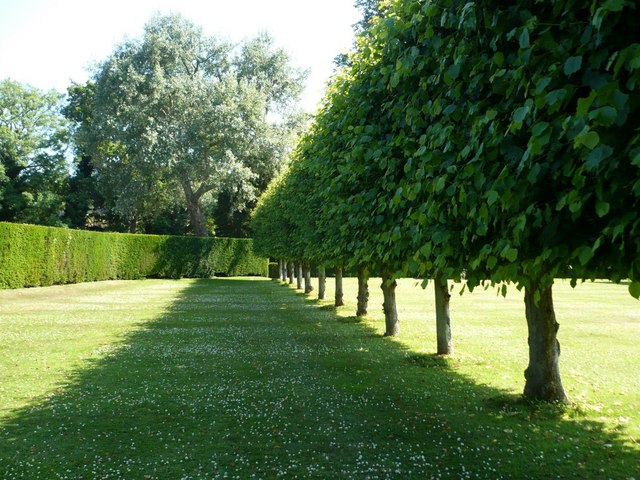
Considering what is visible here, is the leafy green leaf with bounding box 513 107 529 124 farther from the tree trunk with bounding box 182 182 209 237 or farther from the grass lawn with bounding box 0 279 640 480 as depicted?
the tree trunk with bounding box 182 182 209 237

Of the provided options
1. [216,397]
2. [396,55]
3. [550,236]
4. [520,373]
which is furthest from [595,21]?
[520,373]

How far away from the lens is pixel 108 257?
139 feet

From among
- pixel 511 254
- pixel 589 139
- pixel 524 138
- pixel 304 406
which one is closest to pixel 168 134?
pixel 304 406

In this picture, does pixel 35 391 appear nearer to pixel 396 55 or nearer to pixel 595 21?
pixel 396 55

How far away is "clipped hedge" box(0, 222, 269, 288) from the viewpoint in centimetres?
2930

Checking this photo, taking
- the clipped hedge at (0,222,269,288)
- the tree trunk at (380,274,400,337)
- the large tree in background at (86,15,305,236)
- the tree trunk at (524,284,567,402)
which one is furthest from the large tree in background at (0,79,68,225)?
the tree trunk at (524,284,567,402)

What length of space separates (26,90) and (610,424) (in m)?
73.1

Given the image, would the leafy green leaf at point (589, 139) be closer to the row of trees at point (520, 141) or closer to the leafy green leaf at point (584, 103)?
the row of trees at point (520, 141)

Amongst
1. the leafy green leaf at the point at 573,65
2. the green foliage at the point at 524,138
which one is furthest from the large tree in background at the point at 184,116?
the leafy green leaf at the point at 573,65

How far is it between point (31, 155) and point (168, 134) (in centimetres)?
2636

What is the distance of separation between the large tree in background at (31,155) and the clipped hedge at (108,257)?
1518cm

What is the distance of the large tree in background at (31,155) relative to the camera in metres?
56.4

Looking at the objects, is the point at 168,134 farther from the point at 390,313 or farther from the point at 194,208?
the point at 390,313

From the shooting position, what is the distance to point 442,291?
39.1 feet
